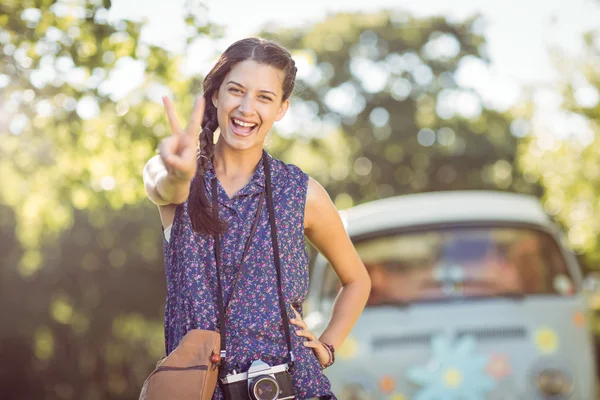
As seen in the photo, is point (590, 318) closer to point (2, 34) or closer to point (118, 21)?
point (118, 21)

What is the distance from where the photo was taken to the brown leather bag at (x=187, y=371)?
2.70 meters

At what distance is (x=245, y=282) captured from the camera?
2914 mm

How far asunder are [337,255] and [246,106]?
26.3 inches

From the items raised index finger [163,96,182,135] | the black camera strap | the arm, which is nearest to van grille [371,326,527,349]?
the arm

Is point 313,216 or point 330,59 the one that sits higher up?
point 330,59

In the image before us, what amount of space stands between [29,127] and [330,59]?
79.2 feet

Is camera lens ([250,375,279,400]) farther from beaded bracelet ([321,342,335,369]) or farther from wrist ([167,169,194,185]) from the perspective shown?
wrist ([167,169,194,185])

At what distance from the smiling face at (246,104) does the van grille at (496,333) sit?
156 inches

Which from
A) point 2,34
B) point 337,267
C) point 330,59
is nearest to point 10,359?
point 330,59

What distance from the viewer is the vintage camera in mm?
2836

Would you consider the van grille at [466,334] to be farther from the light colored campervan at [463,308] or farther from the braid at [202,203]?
the braid at [202,203]

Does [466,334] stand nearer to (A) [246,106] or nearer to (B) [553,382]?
(B) [553,382]

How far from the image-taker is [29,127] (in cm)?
681

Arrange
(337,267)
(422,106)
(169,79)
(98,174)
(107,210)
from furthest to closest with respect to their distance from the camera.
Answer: (422,106) → (107,210) → (98,174) → (169,79) → (337,267)
